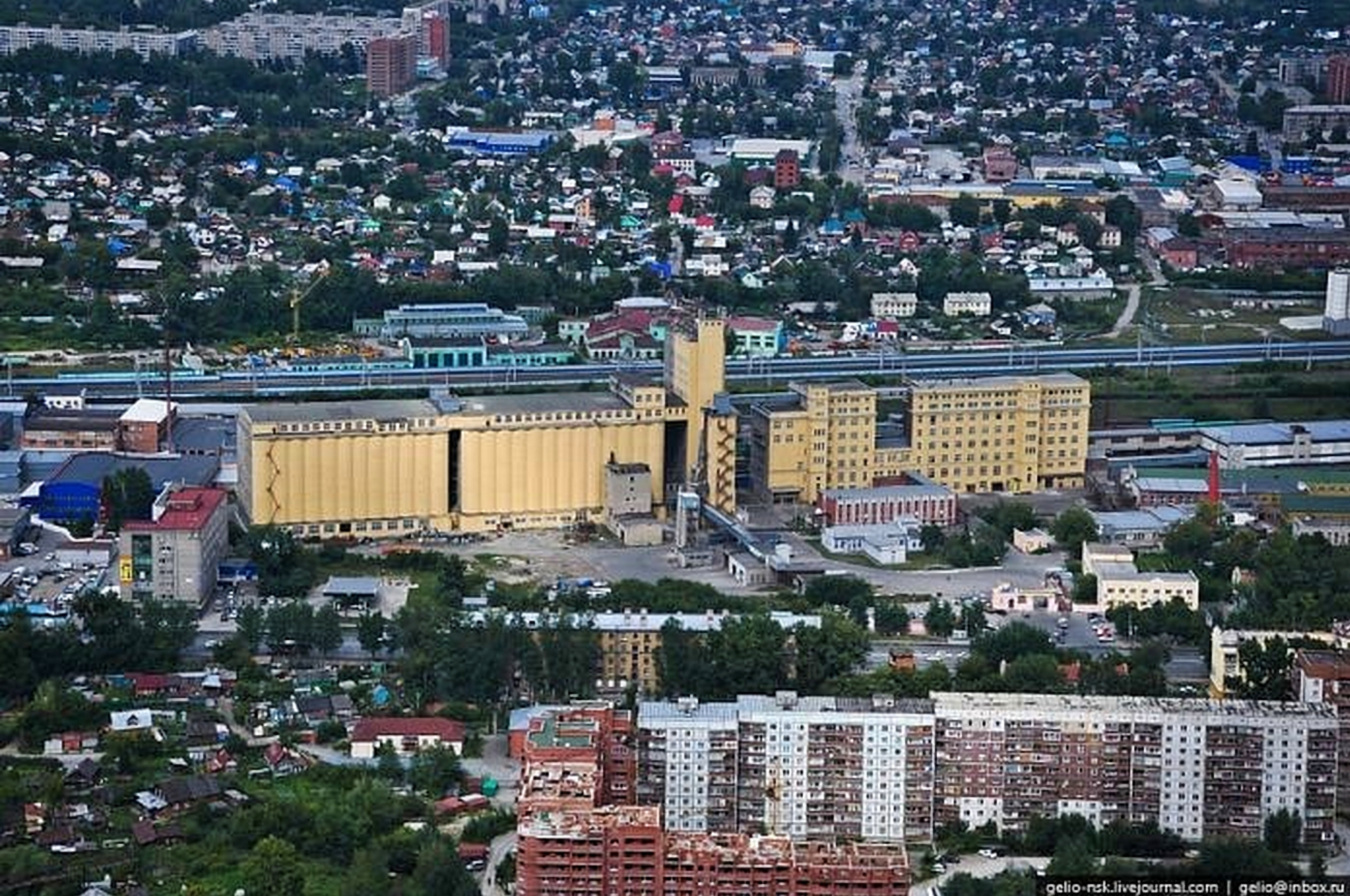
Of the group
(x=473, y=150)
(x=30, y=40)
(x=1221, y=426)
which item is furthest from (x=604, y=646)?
(x=30, y=40)

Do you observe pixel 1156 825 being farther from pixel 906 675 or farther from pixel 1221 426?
pixel 1221 426

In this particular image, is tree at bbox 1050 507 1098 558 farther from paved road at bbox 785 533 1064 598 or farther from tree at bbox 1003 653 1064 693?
tree at bbox 1003 653 1064 693

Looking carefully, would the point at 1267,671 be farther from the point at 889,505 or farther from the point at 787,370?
the point at 787,370

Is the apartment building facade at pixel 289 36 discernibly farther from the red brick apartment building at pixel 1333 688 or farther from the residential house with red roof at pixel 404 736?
the red brick apartment building at pixel 1333 688

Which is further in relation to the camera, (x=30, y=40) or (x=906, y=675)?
(x=30, y=40)

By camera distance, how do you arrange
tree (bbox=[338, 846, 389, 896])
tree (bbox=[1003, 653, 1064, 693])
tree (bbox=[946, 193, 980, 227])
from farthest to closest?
tree (bbox=[946, 193, 980, 227])
tree (bbox=[1003, 653, 1064, 693])
tree (bbox=[338, 846, 389, 896])

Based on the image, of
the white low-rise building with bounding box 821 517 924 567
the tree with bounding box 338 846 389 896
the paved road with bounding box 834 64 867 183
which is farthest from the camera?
the paved road with bounding box 834 64 867 183

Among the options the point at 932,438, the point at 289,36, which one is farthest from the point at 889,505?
the point at 289,36

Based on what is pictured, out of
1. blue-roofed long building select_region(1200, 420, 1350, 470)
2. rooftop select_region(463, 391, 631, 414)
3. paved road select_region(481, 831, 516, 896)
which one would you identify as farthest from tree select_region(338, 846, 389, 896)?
blue-roofed long building select_region(1200, 420, 1350, 470)
